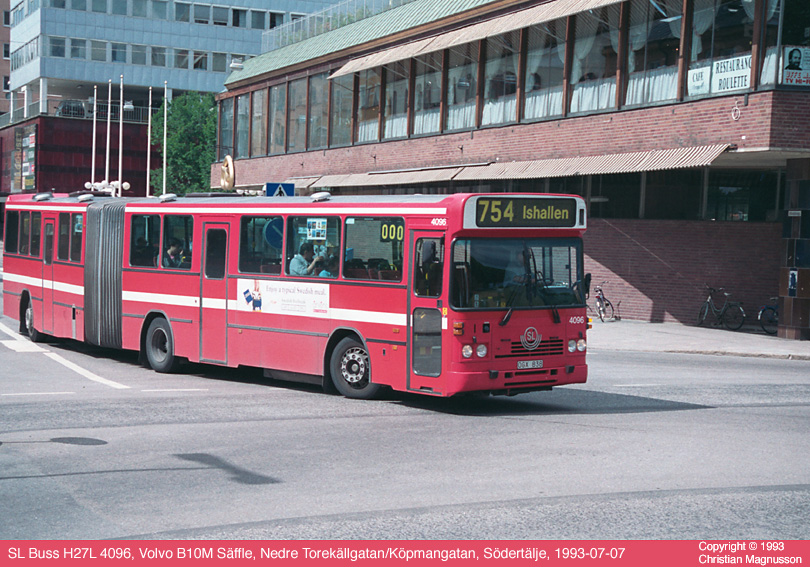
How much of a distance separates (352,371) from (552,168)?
1626 centimetres

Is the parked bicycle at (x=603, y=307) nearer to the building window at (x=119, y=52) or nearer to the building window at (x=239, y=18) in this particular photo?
the building window at (x=119, y=52)

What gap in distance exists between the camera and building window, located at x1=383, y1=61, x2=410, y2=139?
3725cm

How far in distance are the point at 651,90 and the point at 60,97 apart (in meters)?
68.4

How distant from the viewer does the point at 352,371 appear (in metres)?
13.9

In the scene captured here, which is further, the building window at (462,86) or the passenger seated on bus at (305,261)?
the building window at (462,86)

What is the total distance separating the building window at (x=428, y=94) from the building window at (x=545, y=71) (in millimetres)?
4804

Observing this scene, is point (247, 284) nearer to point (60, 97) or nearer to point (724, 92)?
point (724, 92)

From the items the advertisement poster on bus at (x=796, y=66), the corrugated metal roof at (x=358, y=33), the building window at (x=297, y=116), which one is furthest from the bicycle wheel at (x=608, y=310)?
the building window at (x=297, y=116)

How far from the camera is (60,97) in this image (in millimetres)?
84562

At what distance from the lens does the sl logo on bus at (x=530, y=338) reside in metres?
12.6

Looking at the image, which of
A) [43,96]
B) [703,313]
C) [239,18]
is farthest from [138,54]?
[703,313]

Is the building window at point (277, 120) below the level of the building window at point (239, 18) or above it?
below

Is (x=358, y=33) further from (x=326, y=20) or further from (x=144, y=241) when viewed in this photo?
(x=144, y=241)

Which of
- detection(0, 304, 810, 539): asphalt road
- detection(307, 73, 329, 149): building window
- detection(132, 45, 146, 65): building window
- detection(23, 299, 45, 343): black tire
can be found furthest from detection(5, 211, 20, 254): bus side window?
detection(132, 45, 146, 65): building window
